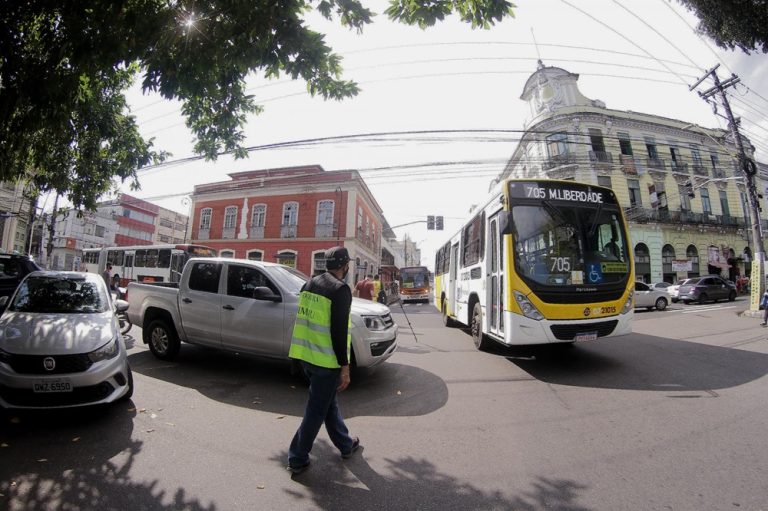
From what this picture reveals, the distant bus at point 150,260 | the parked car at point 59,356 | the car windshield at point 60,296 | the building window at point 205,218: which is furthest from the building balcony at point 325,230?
the parked car at point 59,356

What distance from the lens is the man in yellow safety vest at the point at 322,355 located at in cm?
261

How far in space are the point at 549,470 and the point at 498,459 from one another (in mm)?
385

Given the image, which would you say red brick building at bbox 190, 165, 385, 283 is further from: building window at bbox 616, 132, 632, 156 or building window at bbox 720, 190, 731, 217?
building window at bbox 720, 190, 731, 217

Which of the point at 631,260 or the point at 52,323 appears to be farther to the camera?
the point at 631,260

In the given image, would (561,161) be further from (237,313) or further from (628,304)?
(237,313)

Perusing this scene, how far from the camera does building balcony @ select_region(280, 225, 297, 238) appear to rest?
26875mm

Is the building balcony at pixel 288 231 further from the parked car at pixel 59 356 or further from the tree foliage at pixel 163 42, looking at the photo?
the parked car at pixel 59 356

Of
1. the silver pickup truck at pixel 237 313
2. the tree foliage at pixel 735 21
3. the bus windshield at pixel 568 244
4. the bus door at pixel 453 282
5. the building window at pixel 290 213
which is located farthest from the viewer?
the building window at pixel 290 213

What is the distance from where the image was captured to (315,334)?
8.82 ft

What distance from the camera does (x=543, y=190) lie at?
18.5ft

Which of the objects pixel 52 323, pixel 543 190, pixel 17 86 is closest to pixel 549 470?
pixel 543 190

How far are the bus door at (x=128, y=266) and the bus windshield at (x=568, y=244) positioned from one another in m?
23.3

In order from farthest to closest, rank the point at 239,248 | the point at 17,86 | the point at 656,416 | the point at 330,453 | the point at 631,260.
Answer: the point at 239,248
the point at 631,260
the point at 17,86
the point at 656,416
the point at 330,453

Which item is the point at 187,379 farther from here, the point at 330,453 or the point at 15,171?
the point at 15,171
